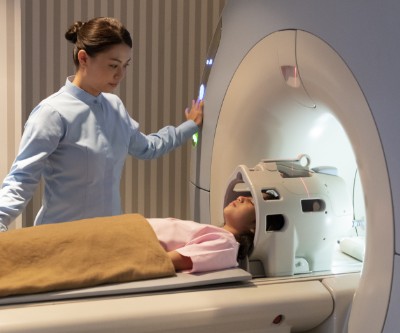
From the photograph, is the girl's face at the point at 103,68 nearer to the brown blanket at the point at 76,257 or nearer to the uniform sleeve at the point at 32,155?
the uniform sleeve at the point at 32,155

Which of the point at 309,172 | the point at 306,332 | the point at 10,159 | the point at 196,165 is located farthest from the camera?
the point at 10,159

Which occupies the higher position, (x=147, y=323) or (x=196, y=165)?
(x=196, y=165)

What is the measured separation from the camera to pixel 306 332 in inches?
65.0

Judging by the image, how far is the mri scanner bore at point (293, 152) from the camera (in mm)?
1615

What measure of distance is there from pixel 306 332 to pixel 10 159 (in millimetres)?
1739

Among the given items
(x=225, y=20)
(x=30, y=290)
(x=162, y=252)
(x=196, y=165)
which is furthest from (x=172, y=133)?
(x=30, y=290)

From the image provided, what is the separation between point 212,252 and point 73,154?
68cm

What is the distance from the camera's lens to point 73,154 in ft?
6.84

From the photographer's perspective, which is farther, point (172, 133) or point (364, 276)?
point (172, 133)

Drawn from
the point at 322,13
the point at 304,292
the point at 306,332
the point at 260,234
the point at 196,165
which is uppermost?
the point at 322,13

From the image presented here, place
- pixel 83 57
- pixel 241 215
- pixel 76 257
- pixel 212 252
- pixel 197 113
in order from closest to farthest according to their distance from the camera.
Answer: pixel 76 257 → pixel 212 252 → pixel 241 215 → pixel 83 57 → pixel 197 113

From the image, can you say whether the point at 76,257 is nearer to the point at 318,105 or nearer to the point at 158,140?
the point at 318,105

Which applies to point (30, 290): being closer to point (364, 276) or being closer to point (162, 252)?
point (162, 252)

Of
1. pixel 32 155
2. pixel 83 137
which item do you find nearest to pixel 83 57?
pixel 83 137
